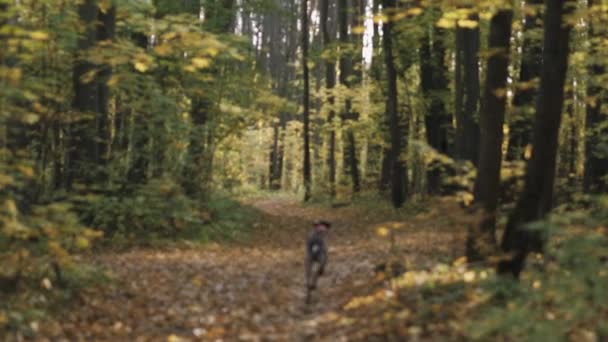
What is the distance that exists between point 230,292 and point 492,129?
413 centimetres

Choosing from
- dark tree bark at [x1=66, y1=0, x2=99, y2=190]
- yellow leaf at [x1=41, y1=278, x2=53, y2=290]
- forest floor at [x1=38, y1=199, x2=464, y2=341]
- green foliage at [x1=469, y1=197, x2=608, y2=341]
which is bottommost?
forest floor at [x1=38, y1=199, x2=464, y2=341]

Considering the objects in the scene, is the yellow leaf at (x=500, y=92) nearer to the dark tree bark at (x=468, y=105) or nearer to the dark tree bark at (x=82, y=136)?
the dark tree bark at (x=468, y=105)

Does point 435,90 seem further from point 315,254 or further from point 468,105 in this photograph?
point 315,254

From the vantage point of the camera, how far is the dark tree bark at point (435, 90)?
2066 cm

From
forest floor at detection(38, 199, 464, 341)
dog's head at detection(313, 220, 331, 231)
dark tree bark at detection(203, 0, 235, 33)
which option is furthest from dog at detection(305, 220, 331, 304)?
dark tree bark at detection(203, 0, 235, 33)

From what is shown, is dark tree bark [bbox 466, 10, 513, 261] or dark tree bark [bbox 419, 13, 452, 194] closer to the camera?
dark tree bark [bbox 466, 10, 513, 261]

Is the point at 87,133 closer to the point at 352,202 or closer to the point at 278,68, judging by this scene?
the point at 352,202

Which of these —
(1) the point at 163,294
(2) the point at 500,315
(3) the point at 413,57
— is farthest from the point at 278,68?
(2) the point at 500,315

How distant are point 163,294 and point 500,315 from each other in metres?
5.19

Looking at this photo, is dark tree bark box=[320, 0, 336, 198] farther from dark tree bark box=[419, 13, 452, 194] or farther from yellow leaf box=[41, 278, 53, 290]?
yellow leaf box=[41, 278, 53, 290]

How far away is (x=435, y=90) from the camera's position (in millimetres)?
20875

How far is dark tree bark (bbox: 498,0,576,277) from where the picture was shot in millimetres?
7293

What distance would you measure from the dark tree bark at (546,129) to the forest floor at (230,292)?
2.70 feet

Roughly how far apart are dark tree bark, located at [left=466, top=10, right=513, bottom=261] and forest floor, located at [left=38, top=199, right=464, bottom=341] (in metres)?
0.45
